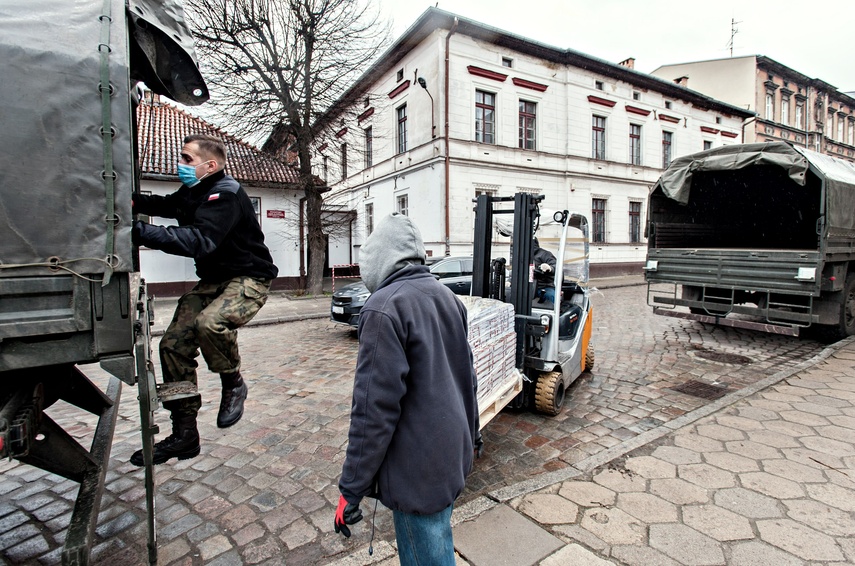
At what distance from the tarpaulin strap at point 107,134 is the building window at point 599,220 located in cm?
2371

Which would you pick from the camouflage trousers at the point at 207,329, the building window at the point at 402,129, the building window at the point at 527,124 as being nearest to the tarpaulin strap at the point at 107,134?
the camouflage trousers at the point at 207,329

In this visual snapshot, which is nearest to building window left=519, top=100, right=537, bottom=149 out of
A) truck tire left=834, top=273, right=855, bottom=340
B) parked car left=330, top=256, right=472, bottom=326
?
parked car left=330, top=256, right=472, bottom=326

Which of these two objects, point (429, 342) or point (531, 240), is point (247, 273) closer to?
point (429, 342)

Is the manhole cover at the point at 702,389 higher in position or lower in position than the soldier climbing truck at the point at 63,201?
lower

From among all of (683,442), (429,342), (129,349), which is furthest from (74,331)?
(683,442)

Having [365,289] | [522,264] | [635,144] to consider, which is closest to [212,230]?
[522,264]

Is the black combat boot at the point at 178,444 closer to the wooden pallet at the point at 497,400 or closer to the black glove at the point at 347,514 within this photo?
the black glove at the point at 347,514

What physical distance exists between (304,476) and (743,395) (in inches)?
198

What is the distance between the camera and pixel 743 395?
204 inches

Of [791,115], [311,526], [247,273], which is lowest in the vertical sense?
[311,526]

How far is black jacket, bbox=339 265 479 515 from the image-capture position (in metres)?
1.68

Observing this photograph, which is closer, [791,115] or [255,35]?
[255,35]

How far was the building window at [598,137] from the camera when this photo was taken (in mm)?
22969

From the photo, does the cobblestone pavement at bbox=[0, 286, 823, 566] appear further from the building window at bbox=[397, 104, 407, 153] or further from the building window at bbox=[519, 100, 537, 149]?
the building window at bbox=[397, 104, 407, 153]
